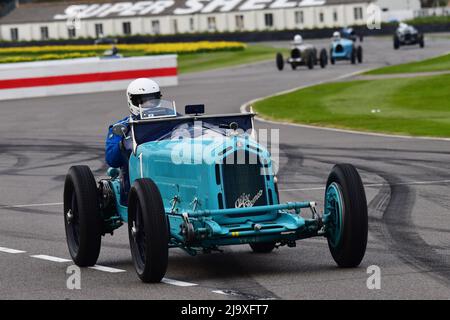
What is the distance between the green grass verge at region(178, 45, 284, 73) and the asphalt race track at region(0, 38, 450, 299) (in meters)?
30.0

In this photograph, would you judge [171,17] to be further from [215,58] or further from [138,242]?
[138,242]

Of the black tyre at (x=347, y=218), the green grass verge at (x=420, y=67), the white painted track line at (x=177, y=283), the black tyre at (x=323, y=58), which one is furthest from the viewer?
the black tyre at (x=323, y=58)

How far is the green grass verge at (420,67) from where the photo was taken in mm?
44825

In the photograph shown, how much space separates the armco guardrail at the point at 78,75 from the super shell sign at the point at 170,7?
6418 cm

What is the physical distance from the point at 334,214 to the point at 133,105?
2597 mm

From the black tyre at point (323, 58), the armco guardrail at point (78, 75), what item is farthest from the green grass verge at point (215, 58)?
the armco guardrail at point (78, 75)

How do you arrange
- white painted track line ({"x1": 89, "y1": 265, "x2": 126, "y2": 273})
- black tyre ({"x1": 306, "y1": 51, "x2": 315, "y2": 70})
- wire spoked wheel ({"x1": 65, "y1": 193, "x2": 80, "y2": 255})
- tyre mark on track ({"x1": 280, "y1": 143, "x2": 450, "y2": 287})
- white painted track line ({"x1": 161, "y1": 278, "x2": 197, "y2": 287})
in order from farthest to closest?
black tyre ({"x1": 306, "y1": 51, "x2": 315, "y2": 70}), wire spoked wheel ({"x1": 65, "y1": 193, "x2": 80, "y2": 255}), white painted track line ({"x1": 89, "y1": 265, "x2": 126, "y2": 273}), tyre mark on track ({"x1": 280, "y1": 143, "x2": 450, "y2": 287}), white painted track line ({"x1": 161, "y1": 278, "x2": 197, "y2": 287})

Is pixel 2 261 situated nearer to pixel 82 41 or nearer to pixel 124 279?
pixel 124 279

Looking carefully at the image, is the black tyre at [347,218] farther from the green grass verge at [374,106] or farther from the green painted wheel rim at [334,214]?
the green grass verge at [374,106]

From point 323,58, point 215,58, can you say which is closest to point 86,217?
point 323,58

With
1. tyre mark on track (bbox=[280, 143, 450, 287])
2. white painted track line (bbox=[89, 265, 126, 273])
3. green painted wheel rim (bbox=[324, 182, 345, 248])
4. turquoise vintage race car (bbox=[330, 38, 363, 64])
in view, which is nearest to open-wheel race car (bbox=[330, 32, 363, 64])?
turquoise vintage race car (bbox=[330, 38, 363, 64])

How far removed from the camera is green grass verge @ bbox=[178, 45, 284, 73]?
61.4 m

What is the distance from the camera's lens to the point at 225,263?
11.4 meters

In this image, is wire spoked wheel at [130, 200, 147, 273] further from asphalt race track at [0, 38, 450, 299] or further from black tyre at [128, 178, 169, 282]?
asphalt race track at [0, 38, 450, 299]
